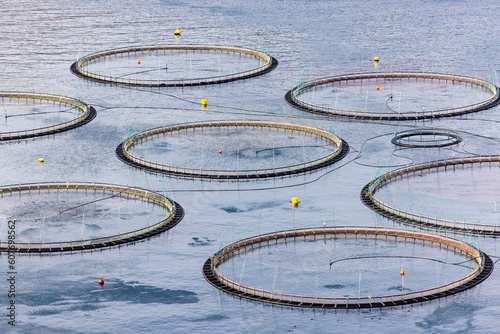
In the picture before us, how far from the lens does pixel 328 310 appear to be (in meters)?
100

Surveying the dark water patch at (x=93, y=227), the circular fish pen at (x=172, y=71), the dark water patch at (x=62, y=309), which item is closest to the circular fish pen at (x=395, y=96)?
the circular fish pen at (x=172, y=71)

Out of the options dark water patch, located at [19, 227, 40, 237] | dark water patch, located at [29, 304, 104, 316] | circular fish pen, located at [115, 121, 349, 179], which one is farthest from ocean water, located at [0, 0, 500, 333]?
dark water patch, located at [19, 227, 40, 237]

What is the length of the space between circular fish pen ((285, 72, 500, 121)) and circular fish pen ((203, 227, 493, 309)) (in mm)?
44438

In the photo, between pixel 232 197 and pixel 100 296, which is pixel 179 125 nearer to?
pixel 232 197

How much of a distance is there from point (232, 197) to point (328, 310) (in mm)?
32438

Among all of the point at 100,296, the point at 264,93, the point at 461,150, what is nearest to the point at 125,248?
the point at 100,296

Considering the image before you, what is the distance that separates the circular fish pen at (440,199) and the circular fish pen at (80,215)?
24409mm

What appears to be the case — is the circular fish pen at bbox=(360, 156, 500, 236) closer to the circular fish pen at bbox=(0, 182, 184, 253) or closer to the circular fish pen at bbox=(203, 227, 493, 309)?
the circular fish pen at bbox=(203, 227, 493, 309)

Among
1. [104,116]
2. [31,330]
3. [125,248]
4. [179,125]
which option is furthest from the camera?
[104,116]

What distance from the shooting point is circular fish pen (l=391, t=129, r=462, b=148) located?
481 ft

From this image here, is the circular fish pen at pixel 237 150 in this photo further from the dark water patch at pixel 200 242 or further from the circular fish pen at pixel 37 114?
the dark water patch at pixel 200 242

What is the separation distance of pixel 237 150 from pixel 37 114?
126 ft

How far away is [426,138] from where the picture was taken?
14988 centimetres

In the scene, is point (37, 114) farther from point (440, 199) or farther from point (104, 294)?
point (440, 199)
